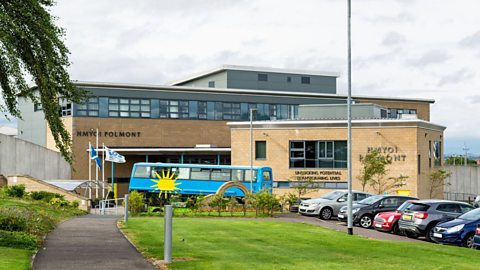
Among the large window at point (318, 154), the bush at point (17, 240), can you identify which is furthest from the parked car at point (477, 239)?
the large window at point (318, 154)

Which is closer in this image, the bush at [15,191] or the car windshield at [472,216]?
the car windshield at [472,216]

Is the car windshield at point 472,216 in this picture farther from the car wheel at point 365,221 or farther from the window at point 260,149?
the window at point 260,149

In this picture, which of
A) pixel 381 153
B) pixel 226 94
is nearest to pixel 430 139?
pixel 381 153

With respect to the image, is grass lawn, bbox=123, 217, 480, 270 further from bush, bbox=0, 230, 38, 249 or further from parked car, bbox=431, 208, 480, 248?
parked car, bbox=431, 208, 480, 248

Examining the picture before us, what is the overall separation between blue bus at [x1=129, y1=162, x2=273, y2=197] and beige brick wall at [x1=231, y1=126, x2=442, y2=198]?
395 centimetres

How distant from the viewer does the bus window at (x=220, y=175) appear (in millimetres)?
51344

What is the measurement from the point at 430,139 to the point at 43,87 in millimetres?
41943

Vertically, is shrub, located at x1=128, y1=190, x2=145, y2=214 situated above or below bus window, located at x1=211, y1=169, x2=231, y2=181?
below

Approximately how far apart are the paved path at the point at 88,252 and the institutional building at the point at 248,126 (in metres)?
20.8

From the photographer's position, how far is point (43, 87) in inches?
711

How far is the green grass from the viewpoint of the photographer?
1330cm

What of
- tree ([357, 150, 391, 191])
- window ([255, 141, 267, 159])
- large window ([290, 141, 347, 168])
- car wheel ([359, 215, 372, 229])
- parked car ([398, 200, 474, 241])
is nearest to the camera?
parked car ([398, 200, 474, 241])

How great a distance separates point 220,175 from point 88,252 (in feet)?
114

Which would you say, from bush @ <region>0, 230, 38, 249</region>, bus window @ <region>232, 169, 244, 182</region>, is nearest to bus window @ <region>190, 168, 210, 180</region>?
bus window @ <region>232, 169, 244, 182</region>
